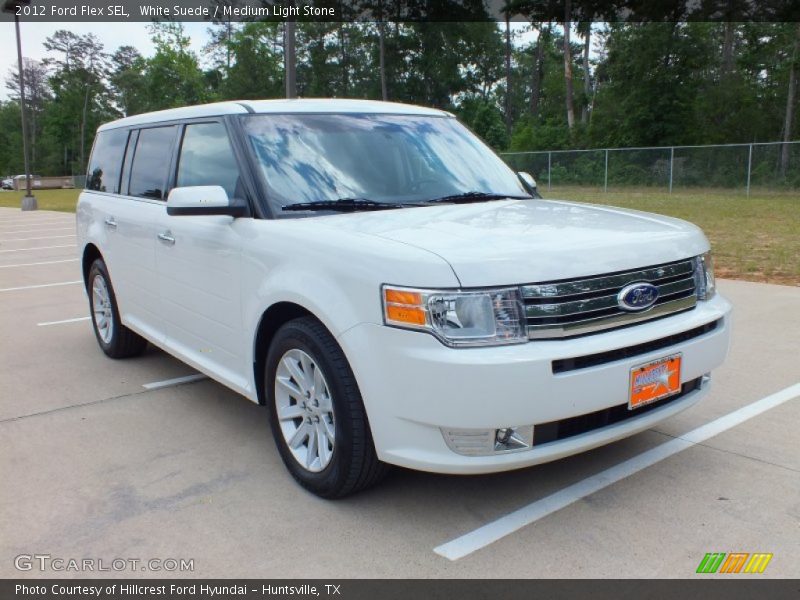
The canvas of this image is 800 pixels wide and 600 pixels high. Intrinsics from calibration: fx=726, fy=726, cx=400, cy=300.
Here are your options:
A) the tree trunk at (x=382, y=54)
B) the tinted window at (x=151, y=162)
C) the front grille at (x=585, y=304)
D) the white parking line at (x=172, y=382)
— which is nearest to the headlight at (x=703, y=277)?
the front grille at (x=585, y=304)

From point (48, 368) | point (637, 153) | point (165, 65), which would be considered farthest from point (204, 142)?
point (165, 65)

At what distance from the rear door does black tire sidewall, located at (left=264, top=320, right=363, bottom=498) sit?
45 cm

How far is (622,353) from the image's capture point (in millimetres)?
3043

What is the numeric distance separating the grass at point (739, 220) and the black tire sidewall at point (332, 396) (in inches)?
281

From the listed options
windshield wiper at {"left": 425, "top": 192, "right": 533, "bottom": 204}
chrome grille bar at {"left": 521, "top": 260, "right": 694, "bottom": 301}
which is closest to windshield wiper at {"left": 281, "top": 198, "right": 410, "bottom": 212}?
windshield wiper at {"left": 425, "top": 192, "right": 533, "bottom": 204}

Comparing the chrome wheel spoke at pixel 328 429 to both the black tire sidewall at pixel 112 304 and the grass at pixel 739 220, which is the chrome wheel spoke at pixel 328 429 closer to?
the black tire sidewall at pixel 112 304

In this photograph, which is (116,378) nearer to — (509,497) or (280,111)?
(280,111)

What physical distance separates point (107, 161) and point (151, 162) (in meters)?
1.07

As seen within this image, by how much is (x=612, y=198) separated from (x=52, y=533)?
24.5 metres

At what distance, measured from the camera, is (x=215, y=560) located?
2.93 metres

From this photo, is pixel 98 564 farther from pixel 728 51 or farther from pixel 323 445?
pixel 728 51

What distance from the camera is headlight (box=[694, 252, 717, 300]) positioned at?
355cm

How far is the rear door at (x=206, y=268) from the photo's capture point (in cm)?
385
